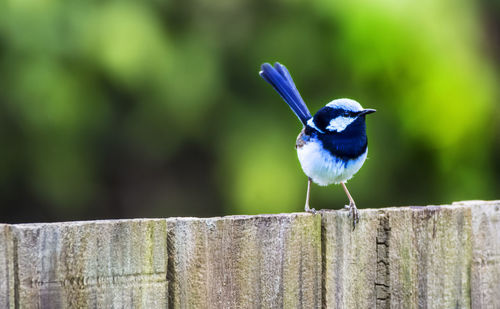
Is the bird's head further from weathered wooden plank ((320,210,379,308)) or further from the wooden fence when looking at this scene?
weathered wooden plank ((320,210,379,308))

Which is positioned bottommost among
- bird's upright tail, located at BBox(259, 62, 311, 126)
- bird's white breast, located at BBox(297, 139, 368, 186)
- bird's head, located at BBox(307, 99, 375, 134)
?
bird's white breast, located at BBox(297, 139, 368, 186)

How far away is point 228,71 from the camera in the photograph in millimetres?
7254

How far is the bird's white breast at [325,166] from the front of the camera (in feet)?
10.5

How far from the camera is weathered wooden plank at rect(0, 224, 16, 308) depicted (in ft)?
5.33

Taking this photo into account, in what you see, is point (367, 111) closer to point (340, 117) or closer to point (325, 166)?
point (340, 117)

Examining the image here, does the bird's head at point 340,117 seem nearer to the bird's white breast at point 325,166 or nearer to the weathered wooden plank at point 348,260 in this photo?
the bird's white breast at point 325,166

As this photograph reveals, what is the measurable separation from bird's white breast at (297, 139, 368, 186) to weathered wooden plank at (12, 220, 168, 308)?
4.89 feet

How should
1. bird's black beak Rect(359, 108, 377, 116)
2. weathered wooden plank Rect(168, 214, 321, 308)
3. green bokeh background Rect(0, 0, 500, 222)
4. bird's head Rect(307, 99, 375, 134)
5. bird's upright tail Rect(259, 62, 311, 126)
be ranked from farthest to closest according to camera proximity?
green bokeh background Rect(0, 0, 500, 222) → bird's upright tail Rect(259, 62, 311, 126) → bird's head Rect(307, 99, 375, 134) → bird's black beak Rect(359, 108, 377, 116) → weathered wooden plank Rect(168, 214, 321, 308)

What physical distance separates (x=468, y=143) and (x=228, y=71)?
242cm

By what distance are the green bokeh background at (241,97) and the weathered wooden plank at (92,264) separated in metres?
4.96

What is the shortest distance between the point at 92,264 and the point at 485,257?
1.25 m

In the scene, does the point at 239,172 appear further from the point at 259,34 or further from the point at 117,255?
the point at 117,255

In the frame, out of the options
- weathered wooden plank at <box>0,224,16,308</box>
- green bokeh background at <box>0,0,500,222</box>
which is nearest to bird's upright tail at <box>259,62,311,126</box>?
weathered wooden plank at <box>0,224,16,308</box>

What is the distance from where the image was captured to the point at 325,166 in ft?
10.5
